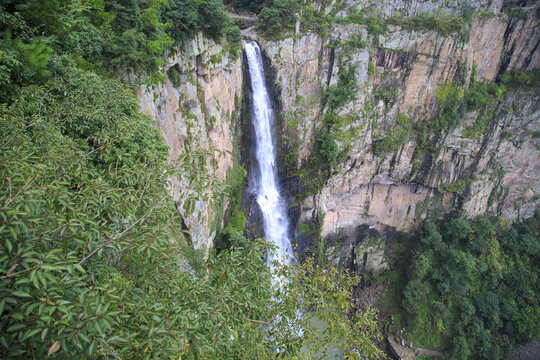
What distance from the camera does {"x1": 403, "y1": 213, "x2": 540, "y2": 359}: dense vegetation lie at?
19.9 metres

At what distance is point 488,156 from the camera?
71.2 ft

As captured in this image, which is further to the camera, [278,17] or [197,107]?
[278,17]

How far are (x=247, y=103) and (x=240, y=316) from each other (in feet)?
50.4

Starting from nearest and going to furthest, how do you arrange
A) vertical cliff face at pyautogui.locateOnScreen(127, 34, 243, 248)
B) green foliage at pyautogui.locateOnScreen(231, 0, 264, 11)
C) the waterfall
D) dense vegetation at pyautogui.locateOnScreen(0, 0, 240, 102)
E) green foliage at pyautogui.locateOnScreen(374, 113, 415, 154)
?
dense vegetation at pyautogui.locateOnScreen(0, 0, 240, 102), vertical cliff face at pyautogui.locateOnScreen(127, 34, 243, 248), the waterfall, green foliage at pyautogui.locateOnScreen(374, 113, 415, 154), green foliage at pyautogui.locateOnScreen(231, 0, 264, 11)

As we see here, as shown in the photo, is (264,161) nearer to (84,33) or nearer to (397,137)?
(397,137)

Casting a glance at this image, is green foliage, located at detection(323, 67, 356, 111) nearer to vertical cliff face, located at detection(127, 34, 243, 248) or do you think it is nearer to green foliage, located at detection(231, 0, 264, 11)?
vertical cliff face, located at detection(127, 34, 243, 248)

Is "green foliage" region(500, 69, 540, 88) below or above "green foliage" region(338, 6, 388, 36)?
→ below

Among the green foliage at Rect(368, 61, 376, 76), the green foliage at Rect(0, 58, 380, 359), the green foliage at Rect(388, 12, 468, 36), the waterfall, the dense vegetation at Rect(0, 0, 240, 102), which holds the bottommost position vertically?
the waterfall

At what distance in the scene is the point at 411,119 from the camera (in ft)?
66.6

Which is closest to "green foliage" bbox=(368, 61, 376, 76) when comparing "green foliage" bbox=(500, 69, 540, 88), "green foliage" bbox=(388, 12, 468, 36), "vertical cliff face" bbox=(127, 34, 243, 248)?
"green foliage" bbox=(388, 12, 468, 36)

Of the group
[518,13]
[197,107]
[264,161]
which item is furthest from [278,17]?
[518,13]

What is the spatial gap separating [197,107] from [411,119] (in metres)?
16.2

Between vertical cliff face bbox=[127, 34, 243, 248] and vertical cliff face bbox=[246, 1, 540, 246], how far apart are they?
5373 millimetres

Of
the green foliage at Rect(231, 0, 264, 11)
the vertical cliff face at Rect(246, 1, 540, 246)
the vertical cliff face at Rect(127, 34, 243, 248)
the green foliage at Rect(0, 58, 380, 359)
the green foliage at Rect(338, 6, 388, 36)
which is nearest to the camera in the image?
the green foliage at Rect(0, 58, 380, 359)
